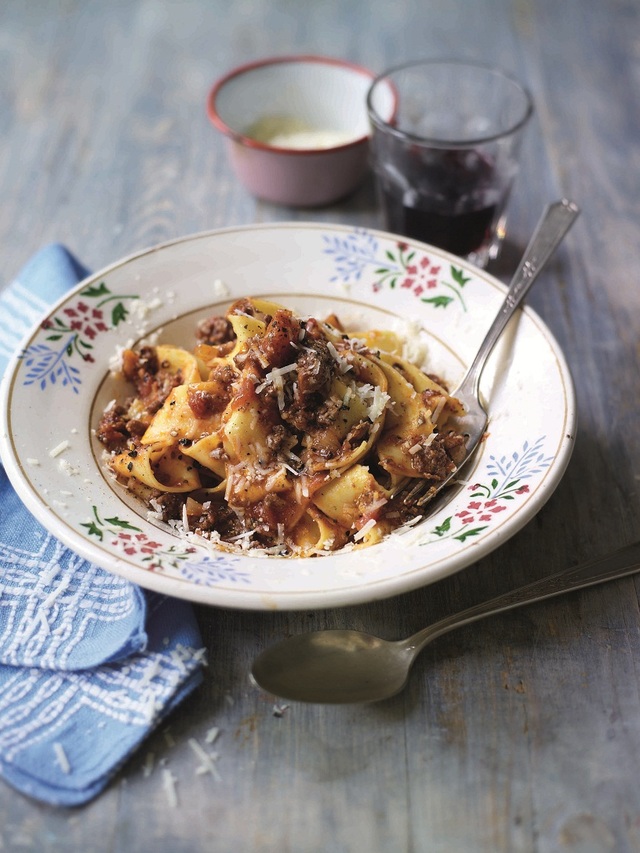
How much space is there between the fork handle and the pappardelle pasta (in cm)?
22

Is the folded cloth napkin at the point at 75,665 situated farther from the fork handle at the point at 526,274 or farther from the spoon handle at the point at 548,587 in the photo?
the fork handle at the point at 526,274

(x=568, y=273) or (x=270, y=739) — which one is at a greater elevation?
(x=270, y=739)

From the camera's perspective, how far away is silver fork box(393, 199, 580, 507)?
11.4 ft

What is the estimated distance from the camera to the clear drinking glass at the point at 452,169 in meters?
4.98

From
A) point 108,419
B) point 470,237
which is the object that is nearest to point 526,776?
point 108,419

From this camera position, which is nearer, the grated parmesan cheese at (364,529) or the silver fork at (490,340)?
the grated parmesan cheese at (364,529)

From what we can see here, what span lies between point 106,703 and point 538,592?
1.68 meters

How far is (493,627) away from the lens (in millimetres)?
3256

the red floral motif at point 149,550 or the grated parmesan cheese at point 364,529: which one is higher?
the red floral motif at point 149,550

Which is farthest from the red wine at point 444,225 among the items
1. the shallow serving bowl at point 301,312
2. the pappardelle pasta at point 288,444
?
the pappardelle pasta at point 288,444

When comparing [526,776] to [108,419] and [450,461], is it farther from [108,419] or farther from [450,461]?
[108,419]

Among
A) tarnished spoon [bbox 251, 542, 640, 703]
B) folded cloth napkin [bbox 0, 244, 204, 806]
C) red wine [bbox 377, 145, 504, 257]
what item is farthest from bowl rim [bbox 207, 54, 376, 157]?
tarnished spoon [bbox 251, 542, 640, 703]

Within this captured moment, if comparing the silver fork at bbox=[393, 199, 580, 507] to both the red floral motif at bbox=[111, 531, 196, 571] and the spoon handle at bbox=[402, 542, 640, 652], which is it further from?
the red floral motif at bbox=[111, 531, 196, 571]

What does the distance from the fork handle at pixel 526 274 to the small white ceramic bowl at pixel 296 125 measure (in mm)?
1661
